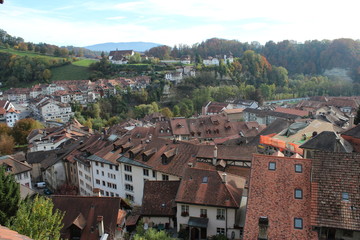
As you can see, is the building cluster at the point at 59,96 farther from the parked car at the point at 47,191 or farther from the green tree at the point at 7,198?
the green tree at the point at 7,198

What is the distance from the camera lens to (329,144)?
2675cm

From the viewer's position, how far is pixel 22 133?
73.8 metres

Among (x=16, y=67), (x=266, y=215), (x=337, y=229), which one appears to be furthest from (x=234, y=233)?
(x=16, y=67)

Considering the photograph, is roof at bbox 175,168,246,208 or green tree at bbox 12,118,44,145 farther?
green tree at bbox 12,118,44,145

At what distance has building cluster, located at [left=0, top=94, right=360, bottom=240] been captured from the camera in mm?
15875

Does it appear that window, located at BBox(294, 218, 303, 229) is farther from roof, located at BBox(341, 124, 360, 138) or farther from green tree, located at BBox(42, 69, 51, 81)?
green tree, located at BBox(42, 69, 51, 81)

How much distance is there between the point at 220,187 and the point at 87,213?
10055 mm

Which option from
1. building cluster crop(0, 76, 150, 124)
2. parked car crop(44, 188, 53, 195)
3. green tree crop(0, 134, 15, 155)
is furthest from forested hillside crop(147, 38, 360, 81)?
parked car crop(44, 188, 53, 195)

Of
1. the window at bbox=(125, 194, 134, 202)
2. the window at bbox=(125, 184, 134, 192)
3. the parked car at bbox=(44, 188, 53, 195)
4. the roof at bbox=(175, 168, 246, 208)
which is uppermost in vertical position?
the roof at bbox=(175, 168, 246, 208)

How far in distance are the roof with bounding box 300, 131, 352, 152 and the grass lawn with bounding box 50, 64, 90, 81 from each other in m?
129

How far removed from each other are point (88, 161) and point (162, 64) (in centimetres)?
10983

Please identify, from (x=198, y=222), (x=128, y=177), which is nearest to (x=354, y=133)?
(x=198, y=222)

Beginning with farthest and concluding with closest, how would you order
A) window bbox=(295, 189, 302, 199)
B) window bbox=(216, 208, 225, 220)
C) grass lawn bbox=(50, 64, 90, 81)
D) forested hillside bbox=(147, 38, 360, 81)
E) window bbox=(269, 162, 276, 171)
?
forested hillside bbox=(147, 38, 360, 81) → grass lawn bbox=(50, 64, 90, 81) → window bbox=(216, 208, 225, 220) → window bbox=(269, 162, 276, 171) → window bbox=(295, 189, 302, 199)

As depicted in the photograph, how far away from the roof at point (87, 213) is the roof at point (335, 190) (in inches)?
529
